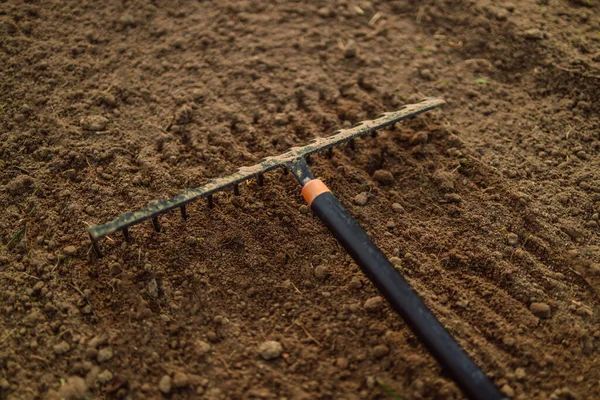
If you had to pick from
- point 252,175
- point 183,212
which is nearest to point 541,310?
point 252,175

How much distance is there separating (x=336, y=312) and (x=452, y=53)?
208 centimetres

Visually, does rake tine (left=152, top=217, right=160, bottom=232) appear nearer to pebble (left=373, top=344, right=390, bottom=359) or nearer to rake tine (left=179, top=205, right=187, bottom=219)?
rake tine (left=179, top=205, right=187, bottom=219)

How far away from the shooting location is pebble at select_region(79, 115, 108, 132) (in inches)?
112

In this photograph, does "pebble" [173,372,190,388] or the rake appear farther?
"pebble" [173,372,190,388]

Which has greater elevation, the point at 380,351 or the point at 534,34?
the point at 534,34

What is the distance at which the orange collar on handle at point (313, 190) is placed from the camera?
2416 millimetres

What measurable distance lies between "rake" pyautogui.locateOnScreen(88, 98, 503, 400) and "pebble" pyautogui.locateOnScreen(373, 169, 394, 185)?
0.26 m

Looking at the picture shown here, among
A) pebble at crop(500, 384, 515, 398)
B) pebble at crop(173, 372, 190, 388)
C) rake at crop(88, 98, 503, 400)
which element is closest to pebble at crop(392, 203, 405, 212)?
rake at crop(88, 98, 503, 400)

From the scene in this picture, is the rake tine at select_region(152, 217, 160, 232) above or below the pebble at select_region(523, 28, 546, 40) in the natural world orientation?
below

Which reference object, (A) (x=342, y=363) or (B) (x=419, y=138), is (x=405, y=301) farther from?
(B) (x=419, y=138)

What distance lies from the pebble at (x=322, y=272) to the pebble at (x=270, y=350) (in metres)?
0.39

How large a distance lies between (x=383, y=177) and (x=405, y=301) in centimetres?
89

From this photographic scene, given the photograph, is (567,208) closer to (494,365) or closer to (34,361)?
(494,365)

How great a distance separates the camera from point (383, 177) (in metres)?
2.78
